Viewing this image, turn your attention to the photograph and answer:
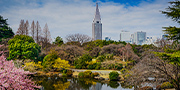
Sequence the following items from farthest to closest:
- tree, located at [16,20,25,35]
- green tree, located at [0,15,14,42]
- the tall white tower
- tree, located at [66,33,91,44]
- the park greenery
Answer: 1. the tall white tower
2. tree, located at [66,33,91,44]
3. tree, located at [16,20,25,35]
4. green tree, located at [0,15,14,42]
5. the park greenery

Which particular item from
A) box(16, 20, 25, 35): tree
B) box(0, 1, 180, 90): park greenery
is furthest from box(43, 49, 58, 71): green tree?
box(16, 20, 25, 35): tree

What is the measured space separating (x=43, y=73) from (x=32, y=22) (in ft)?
66.2

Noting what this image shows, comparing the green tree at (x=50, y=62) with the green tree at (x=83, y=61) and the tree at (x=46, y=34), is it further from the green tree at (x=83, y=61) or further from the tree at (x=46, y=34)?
the tree at (x=46, y=34)

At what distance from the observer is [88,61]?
784 inches

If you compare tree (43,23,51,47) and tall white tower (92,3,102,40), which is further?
tall white tower (92,3,102,40)

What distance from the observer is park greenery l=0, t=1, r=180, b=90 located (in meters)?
5.05

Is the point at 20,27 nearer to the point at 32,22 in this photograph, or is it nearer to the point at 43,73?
the point at 32,22

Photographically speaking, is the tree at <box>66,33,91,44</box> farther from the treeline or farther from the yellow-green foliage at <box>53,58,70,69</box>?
the yellow-green foliage at <box>53,58,70,69</box>

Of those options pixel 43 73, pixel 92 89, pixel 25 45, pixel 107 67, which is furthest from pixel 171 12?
pixel 25 45

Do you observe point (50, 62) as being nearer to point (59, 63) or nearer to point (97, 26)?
point (59, 63)

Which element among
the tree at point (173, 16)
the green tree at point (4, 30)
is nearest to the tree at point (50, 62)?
the green tree at point (4, 30)

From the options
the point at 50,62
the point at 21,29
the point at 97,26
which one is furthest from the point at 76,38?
the point at 97,26

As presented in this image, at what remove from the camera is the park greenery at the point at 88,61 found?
5.05 m

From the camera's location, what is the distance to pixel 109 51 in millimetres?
25844
